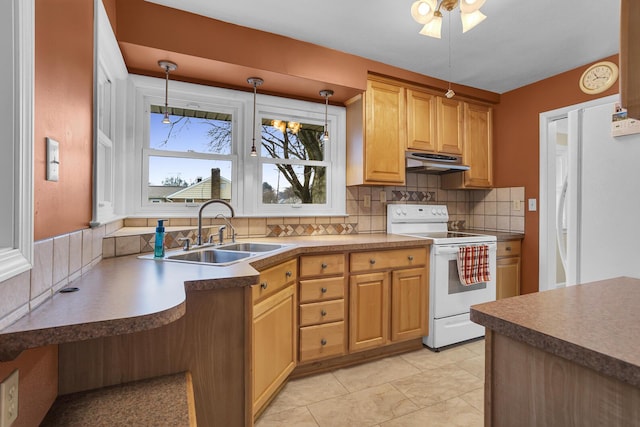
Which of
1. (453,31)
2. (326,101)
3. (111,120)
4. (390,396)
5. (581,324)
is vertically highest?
(453,31)

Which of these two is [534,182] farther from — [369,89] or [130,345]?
[130,345]

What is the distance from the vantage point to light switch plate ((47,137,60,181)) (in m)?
0.93

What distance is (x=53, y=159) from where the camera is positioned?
3.14ft

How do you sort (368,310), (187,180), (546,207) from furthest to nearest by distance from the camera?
1. (546,207)
2. (187,180)
3. (368,310)

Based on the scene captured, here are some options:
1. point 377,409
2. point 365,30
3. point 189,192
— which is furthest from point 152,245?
point 365,30

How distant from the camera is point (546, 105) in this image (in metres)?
3.04

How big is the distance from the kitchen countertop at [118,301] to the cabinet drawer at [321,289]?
2.03 feet

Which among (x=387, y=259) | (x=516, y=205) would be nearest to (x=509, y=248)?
(x=516, y=205)

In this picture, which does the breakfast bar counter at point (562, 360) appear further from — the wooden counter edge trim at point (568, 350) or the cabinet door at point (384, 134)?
the cabinet door at point (384, 134)

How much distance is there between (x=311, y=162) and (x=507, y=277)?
222 centimetres

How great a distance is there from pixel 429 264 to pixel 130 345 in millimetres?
2180

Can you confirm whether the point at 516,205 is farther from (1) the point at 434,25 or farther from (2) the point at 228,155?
(2) the point at 228,155

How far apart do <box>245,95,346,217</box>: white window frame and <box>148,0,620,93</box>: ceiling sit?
0.56 m

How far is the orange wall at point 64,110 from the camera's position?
2.93ft
